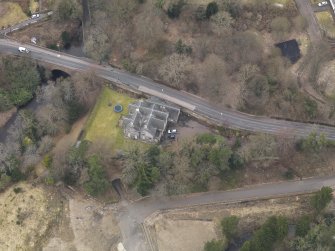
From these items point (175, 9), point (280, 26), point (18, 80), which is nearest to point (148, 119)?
point (175, 9)

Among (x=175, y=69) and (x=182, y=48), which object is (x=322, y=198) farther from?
(x=182, y=48)

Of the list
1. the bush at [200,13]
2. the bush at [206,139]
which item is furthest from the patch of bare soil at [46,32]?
the bush at [206,139]

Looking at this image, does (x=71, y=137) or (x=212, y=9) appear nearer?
(x=71, y=137)

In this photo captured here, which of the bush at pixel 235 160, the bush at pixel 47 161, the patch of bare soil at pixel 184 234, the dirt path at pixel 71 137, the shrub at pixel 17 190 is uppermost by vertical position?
the bush at pixel 235 160

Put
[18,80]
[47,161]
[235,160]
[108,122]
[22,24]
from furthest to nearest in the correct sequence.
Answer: [22,24] → [18,80] → [108,122] → [47,161] → [235,160]

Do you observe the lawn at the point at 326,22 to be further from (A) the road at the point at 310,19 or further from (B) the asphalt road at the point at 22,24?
(B) the asphalt road at the point at 22,24

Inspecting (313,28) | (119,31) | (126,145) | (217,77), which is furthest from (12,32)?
(313,28)

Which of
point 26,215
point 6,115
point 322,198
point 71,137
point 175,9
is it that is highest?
point 175,9
